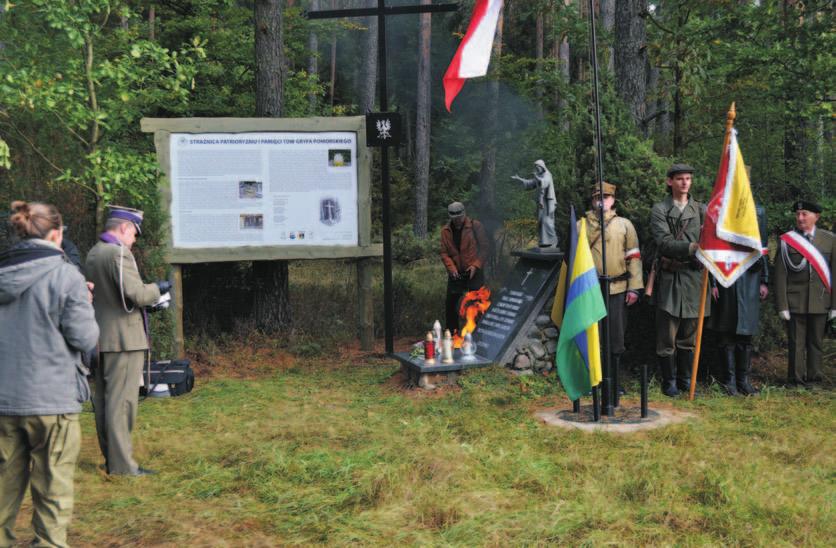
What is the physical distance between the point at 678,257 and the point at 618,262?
1.90 feet

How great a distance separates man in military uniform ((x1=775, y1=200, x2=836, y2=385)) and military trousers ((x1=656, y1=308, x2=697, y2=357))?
39.7 inches

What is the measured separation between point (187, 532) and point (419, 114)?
70.5 feet

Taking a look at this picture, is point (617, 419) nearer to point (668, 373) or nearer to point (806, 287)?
point (668, 373)

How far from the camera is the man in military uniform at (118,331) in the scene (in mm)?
6027

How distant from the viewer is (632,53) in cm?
1155

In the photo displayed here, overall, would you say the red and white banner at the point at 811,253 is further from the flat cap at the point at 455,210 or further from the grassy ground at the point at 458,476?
the flat cap at the point at 455,210

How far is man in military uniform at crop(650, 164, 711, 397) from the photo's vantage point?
8.16 metres

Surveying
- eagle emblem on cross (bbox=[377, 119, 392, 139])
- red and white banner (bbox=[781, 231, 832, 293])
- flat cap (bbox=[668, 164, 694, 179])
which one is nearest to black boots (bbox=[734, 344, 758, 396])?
red and white banner (bbox=[781, 231, 832, 293])

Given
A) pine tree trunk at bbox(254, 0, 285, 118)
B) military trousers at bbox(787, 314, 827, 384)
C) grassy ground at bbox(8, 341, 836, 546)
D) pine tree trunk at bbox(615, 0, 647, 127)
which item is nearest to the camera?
grassy ground at bbox(8, 341, 836, 546)

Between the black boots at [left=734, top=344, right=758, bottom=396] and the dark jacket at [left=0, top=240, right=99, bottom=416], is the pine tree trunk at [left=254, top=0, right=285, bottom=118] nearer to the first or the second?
the black boots at [left=734, top=344, right=758, bottom=396]

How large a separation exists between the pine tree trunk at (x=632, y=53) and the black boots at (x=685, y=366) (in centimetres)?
413

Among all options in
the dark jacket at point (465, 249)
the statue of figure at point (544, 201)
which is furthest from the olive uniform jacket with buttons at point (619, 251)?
the dark jacket at point (465, 249)

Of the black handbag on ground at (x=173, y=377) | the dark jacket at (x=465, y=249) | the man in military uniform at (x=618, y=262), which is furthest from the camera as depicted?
the dark jacket at (x=465, y=249)

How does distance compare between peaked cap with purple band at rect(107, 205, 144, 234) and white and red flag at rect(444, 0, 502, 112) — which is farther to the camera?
white and red flag at rect(444, 0, 502, 112)
